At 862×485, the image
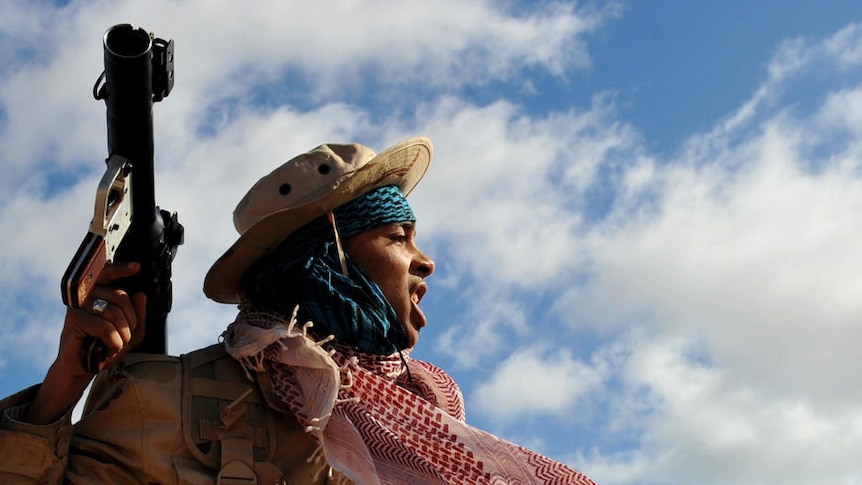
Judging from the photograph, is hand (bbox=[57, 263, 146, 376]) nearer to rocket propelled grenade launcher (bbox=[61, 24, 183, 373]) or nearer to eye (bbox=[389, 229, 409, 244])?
rocket propelled grenade launcher (bbox=[61, 24, 183, 373])

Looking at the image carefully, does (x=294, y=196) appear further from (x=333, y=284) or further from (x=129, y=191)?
(x=129, y=191)

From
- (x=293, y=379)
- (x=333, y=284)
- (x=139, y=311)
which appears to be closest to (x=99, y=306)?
(x=139, y=311)

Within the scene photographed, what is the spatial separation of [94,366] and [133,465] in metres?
0.46

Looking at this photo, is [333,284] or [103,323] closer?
[103,323]

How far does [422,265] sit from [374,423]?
2.71 ft

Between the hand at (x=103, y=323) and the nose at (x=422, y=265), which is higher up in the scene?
the nose at (x=422, y=265)

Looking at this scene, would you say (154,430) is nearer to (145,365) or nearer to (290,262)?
(145,365)

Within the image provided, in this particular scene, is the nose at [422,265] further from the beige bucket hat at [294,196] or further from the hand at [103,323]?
the hand at [103,323]

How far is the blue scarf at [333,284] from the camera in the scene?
18.7 ft

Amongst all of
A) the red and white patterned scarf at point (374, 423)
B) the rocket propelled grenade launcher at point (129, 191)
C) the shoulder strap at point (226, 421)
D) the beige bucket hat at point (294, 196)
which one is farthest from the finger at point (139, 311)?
the beige bucket hat at point (294, 196)

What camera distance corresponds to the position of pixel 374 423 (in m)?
5.60

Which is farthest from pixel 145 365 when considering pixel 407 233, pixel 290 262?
pixel 407 233

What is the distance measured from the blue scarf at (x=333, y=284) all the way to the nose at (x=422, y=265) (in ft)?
0.57

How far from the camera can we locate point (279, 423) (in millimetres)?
5617
